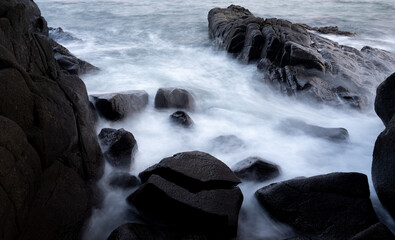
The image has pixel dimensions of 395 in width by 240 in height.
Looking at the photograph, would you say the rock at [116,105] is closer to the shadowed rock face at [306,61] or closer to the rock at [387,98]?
the shadowed rock face at [306,61]

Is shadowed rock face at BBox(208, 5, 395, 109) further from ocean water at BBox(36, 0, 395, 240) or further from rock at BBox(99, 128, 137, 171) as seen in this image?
rock at BBox(99, 128, 137, 171)

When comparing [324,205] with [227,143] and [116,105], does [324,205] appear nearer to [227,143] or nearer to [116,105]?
[227,143]

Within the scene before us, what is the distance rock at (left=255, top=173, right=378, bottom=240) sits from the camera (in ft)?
12.2

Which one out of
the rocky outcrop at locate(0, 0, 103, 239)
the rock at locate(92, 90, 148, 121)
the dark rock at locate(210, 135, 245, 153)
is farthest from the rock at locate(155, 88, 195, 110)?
the rocky outcrop at locate(0, 0, 103, 239)

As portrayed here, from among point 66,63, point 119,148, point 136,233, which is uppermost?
point 66,63

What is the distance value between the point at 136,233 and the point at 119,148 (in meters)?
1.92

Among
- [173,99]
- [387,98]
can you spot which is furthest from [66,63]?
[387,98]

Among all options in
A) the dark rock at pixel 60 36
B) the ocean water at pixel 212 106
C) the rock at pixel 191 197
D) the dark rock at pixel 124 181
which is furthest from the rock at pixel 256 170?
the dark rock at pixel 60 36

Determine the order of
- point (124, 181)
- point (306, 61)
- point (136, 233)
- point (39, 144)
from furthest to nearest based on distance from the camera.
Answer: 1. point (306, 61)
2. point (124, 181)
3. point (136, 233)
4. point (39, 144)

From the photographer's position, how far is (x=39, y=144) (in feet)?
10.6

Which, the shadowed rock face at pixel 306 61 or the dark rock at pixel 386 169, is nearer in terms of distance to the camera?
the dark rock at pixel 386 169

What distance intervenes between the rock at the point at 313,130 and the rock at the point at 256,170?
1.89 m

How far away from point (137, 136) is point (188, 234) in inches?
120

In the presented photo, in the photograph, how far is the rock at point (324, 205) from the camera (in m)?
3.71
